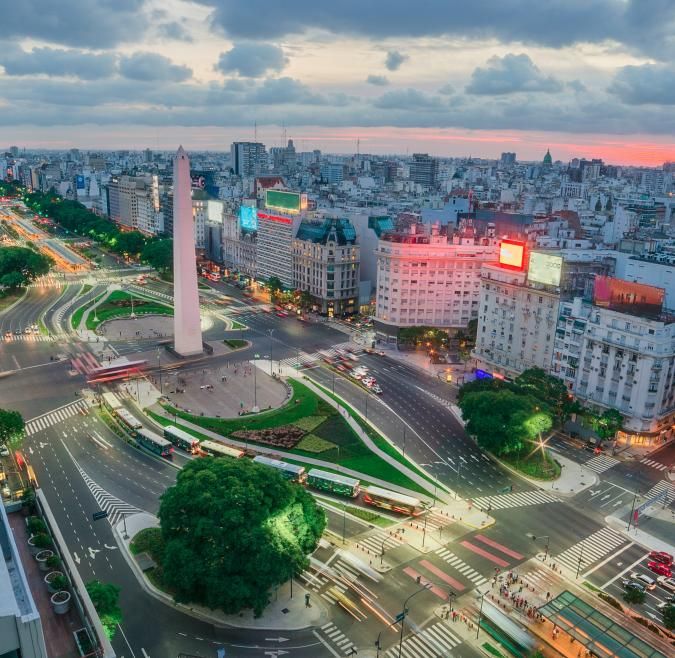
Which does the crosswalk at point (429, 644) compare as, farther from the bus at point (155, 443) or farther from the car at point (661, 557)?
the bus at point (155, 443)

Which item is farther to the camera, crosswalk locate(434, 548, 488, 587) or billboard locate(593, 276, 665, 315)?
billboard locate(593, 276, 665, 315)

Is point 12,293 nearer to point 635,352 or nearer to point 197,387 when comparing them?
point 197,387

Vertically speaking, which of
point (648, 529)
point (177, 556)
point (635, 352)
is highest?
point (635, 352)

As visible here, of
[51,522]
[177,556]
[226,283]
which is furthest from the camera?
[226,283]

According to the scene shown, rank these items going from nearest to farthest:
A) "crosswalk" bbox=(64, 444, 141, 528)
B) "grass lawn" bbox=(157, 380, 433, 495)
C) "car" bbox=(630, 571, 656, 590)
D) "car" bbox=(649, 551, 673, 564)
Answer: "car" bbox=(630, 571, 656, 590)
"car" bbox=(649, 551, 673, 564)
"crosswalk" bbox=(64, 444, 141, 528)
"grass lawn" bbox=(157, 380, 433, 495)

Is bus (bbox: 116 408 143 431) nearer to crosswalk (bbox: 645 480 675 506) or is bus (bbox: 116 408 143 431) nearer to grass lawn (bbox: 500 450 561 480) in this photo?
grass lawn (bbox: 500 450 561 480)

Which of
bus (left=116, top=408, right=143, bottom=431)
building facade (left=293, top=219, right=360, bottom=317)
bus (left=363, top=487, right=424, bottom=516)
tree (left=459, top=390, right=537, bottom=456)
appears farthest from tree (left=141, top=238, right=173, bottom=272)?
bus (left=363, top=487, right=424, bottom=516)

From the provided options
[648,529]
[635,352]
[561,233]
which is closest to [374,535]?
[648,529]
